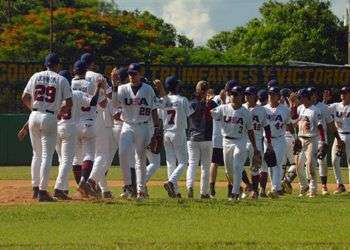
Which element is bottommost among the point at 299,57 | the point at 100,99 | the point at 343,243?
the point at 343,243

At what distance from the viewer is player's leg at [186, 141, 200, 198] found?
1664 centimetres

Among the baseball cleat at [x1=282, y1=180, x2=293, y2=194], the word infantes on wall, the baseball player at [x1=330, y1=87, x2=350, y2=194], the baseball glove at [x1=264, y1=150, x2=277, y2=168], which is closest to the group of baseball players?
the baseball glove at [x1=264, y1=150, x2=277, y2=168]

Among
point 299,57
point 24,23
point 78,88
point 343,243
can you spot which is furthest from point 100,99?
point 299,57

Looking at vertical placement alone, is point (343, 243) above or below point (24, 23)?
below

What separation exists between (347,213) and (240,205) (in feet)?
5.38

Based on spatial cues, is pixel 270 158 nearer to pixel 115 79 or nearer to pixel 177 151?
pixel 177 151

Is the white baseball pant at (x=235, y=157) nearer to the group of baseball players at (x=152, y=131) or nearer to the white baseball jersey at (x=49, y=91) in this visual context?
the group of baseball players at (x=152, y=131)

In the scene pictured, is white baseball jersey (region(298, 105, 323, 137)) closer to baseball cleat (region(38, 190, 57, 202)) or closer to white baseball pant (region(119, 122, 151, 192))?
white baseball pant (region(119, 122, 151, 192))

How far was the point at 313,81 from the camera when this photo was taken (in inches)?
1229

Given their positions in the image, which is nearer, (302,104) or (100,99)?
(100,99)

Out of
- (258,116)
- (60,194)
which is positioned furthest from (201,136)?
(60,194)

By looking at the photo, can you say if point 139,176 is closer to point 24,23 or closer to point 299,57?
point 24,23

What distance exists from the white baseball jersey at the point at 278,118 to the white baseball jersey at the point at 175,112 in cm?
168

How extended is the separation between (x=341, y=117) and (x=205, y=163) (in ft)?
11.4
